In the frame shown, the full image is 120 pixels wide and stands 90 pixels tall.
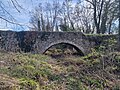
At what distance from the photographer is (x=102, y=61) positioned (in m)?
9.39

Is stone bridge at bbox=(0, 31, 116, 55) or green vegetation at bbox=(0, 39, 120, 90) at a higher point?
stone bridge at bbox=(0, 31, 116, 55)

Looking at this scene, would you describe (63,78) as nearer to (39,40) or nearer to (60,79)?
(60,79)

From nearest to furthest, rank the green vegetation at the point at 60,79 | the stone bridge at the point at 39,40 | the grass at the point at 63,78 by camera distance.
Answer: the green vegetation at the point at 60,79
the grass at the point at 63,78
the stone bridge at the point at 39,40

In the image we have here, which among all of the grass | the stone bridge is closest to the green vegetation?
the grass

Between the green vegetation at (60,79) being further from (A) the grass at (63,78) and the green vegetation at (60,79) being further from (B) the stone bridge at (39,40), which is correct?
(B) the stone bridge at (39,40)

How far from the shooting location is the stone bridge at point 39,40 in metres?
16.7

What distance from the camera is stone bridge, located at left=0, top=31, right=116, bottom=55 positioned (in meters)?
16.7

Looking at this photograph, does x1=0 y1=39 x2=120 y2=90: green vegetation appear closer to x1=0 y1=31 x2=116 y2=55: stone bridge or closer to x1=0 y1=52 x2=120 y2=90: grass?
x1=0 y1=52 x2=120 y2=90: grass

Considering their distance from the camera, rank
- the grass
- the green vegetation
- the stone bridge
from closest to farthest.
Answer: the green vegetation, the grass, the stone bridge

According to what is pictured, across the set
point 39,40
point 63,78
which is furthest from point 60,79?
point 39,40

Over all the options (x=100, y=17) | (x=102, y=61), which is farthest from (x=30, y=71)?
(x=100, y=17)

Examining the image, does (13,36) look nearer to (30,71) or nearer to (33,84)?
(30,71)

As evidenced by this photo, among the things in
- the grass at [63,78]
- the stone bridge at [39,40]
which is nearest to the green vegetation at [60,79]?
the grass at [63,78]

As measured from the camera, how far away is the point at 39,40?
18516 millimetres
